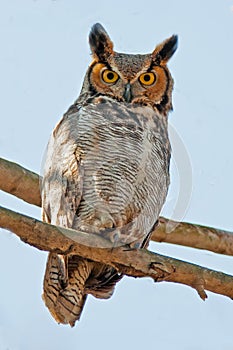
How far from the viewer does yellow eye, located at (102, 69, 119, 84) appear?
3.72 meters

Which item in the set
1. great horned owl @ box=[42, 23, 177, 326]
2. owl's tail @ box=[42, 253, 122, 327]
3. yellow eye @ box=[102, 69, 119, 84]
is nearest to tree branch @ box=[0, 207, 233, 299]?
great horned owl @ box=[42, 23, 177, 326]

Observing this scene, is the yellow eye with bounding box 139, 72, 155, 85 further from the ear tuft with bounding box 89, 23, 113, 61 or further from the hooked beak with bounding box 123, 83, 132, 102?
the ear tuft with bounding box 89, 23, 113, 61

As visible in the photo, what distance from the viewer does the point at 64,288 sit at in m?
3.19

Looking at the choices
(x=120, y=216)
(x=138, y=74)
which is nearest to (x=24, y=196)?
(x=120, y=216)

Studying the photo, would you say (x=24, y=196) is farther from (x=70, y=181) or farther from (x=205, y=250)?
(x=205, y=250)

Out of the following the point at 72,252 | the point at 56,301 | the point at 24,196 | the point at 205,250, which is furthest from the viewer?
the point at 205,250

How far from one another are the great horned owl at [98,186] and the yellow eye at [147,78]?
0.28 meters

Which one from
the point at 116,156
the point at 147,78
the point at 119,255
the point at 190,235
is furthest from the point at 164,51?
the point at 119,255

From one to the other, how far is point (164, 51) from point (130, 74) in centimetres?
35

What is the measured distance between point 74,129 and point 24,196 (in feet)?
1.47

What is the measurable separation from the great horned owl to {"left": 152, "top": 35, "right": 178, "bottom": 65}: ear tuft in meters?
0.50

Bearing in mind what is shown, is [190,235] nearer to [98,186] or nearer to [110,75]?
[98,186]

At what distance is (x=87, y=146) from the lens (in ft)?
10.7

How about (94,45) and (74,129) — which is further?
(94,45)
